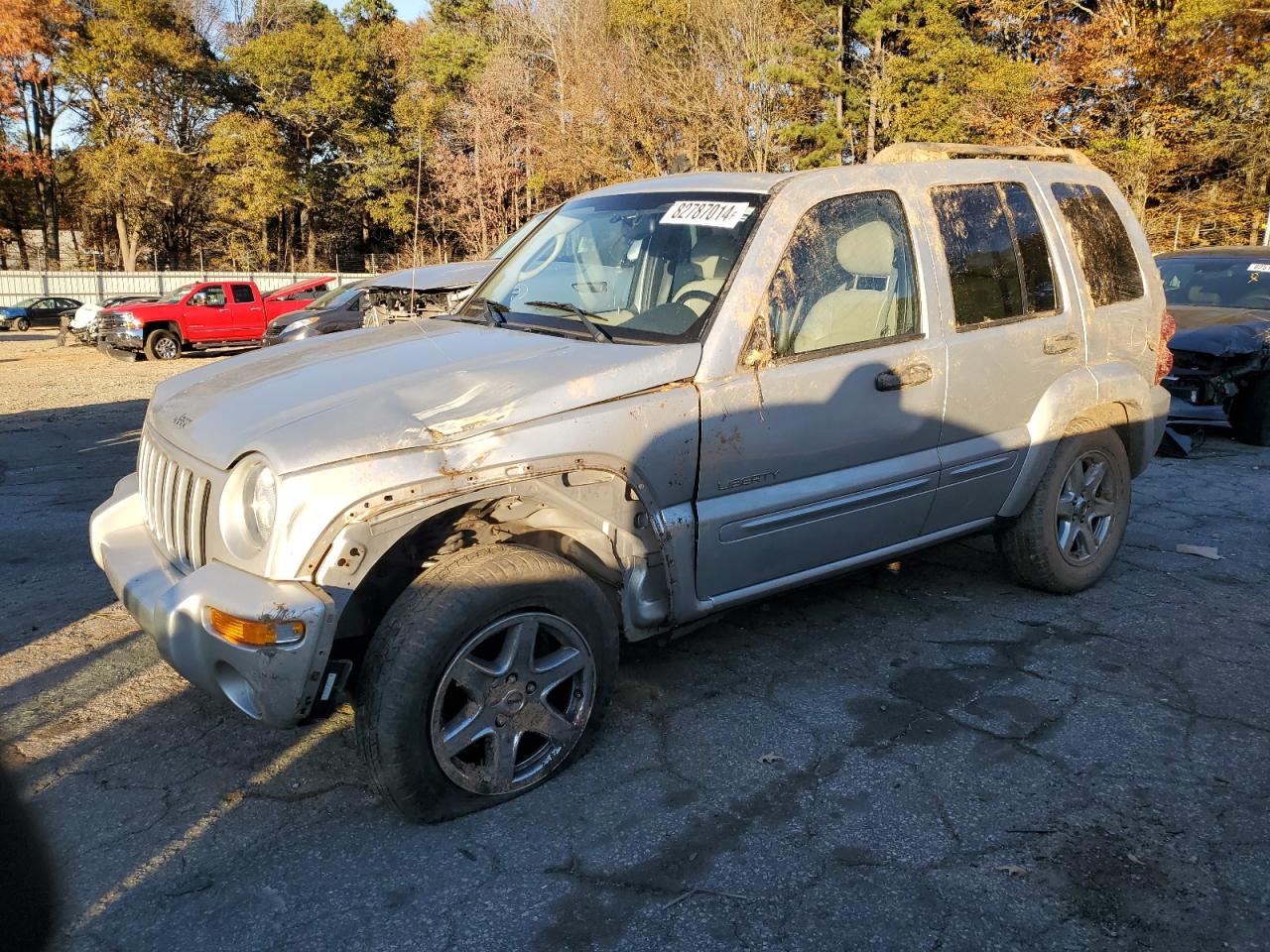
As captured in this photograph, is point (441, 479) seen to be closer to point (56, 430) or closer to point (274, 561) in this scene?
point (274, 561)

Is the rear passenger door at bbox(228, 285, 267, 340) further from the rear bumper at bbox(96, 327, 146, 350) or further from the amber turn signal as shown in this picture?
the amber turn signal

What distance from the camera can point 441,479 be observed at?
2691 millimetres

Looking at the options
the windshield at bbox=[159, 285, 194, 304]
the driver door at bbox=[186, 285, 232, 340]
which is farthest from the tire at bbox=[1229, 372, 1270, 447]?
the windshield at bbox=[159, 285, 194, 304]

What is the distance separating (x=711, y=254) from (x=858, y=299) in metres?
0.60

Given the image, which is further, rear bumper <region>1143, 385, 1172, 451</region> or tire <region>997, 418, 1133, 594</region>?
rear bumper <region>1143, 385, 1172, 451</region>

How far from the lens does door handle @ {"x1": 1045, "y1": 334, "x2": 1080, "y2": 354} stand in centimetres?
427

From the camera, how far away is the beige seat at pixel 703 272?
3.43m

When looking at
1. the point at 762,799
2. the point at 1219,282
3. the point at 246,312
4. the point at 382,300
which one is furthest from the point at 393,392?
the point at 246,312

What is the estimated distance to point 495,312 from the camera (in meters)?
3.93

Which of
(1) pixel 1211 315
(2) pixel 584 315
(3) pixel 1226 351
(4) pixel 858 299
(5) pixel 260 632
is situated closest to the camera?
(5) pixel 260 632

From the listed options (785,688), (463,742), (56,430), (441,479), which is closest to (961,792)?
(785,688)

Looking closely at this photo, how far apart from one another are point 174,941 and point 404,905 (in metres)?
0.55

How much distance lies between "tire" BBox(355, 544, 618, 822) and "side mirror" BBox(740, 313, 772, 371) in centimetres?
93

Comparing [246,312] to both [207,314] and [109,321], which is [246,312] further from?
[109,321]
